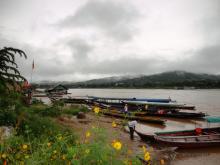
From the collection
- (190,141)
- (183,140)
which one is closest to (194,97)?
(183,140)

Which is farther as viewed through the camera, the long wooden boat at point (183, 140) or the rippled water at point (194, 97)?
the rippled water at point (194, 97)

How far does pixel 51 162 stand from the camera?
3742mm

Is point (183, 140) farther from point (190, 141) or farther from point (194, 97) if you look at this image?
point (194, 97)

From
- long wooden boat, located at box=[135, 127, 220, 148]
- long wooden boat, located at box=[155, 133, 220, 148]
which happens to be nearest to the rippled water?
long wooden boat, located at box=[135, 127, 220, 148]

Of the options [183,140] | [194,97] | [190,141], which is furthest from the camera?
[194,97]

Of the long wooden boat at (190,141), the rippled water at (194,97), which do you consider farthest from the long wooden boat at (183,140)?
the rippled water at (194,97)

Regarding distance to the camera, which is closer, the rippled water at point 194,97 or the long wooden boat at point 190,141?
the long wooden boat at point 190,141

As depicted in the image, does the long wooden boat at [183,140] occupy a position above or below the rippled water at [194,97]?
above

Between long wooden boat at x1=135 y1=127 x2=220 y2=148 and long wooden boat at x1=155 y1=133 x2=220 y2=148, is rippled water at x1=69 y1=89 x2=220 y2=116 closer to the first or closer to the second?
long wooden boat at x1=135 y1=127 x2=220 y2=148

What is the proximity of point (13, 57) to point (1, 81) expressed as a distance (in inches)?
58.8

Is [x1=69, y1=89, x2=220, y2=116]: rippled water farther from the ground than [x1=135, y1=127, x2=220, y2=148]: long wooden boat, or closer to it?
closer to it

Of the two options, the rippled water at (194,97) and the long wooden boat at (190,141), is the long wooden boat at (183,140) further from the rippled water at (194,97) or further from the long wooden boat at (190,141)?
the rippled water at (194,97)

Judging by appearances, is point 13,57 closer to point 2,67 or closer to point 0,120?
point 2,67

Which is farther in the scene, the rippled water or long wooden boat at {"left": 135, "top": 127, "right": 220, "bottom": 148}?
the rippled water
